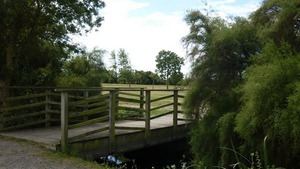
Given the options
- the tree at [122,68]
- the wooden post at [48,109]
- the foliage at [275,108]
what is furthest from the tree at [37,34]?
the tree at [122,68]

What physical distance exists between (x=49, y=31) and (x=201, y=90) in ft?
17.4

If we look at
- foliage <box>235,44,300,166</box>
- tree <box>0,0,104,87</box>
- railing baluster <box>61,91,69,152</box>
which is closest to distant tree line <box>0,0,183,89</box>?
tree <box>0,0,104,87</box>

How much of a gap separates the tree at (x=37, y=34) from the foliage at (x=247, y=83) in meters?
3.50

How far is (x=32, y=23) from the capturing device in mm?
10578

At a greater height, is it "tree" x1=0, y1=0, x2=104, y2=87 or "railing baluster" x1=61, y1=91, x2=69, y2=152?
"tree" x1=0, y1=0, x2=104, y2=87

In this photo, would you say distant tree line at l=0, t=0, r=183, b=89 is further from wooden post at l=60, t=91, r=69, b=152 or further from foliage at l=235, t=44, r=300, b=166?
foliage at l=235, t=44, r=300, b=166

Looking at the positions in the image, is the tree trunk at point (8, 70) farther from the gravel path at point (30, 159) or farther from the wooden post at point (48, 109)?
the gravel path at point (30, 159)

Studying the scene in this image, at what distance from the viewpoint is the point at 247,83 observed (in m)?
6.87

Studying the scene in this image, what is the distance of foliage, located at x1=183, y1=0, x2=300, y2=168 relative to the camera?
6.16 meters

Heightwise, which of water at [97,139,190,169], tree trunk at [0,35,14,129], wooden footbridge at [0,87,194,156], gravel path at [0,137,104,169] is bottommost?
water at [97,139,190,169]

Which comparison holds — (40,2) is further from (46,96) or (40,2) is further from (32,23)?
(46,96)

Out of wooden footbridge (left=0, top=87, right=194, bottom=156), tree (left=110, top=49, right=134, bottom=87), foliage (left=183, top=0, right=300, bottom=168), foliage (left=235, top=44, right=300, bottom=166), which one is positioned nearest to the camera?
foliage (left=235, top=44, right=300, bottom=166)

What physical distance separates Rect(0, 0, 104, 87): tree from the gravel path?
3.51m

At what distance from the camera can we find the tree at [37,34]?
1024 centimetres
